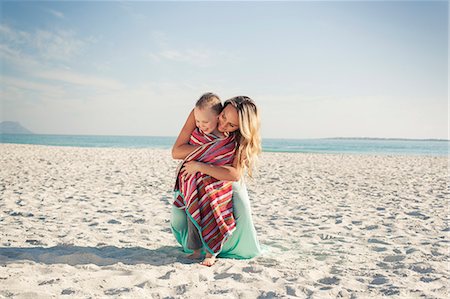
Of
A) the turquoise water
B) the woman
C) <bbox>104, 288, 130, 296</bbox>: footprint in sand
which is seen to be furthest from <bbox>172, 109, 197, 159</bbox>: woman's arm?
the turquoise water

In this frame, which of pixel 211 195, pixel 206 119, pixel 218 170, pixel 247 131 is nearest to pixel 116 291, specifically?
pixel 211 195

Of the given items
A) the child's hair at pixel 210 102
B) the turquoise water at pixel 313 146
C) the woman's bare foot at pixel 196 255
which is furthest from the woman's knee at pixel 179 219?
the turquoise water at pixel 313 146

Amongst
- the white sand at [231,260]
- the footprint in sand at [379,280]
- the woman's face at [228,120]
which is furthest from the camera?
the woman's face at [228,120]

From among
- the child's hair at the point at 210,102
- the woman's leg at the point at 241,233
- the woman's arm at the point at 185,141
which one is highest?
the child's hair at the point at 210,102

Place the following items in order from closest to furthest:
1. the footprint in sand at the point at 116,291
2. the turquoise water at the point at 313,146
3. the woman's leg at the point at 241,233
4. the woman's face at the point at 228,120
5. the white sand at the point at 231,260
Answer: the footprint in sand at the point at 116,291 → the white sand at the point at 231,260 → the woman's face at the point at 228,120 → the woman's leg at the point at 241,233 → the turquoise water at the point at 313,146

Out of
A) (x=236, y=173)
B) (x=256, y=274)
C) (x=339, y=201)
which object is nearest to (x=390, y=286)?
(x=256, y=274)

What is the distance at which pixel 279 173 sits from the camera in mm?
10609

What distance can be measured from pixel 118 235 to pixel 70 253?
819 mm

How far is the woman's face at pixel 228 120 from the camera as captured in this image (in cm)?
297

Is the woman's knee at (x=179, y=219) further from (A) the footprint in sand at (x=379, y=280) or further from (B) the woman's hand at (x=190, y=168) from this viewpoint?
(A) the footprint in sand at (x=379, y=280)

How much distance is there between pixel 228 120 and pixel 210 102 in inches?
8.3

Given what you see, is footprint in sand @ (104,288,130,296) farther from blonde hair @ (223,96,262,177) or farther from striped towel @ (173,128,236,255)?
blonde hair @ (223,96,262,177)

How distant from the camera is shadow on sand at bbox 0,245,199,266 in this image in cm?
318

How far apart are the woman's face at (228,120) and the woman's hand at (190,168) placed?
353mm
